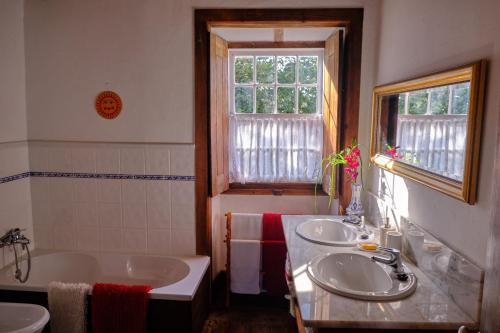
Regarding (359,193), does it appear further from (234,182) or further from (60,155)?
(60,155)

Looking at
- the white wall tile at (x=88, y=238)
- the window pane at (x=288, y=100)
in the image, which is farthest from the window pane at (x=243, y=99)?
the white wall tile at (x=88, y=238)

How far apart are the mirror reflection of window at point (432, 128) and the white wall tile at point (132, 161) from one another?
1698mm

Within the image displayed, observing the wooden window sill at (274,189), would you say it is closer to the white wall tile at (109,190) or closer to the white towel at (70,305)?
the white wall tile at (109,190)

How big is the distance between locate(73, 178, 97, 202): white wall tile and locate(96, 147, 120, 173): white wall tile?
122 mm

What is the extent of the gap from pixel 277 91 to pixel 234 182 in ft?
2.87

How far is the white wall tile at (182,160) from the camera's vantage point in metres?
2.62

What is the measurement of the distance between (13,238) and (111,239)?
2.09ft

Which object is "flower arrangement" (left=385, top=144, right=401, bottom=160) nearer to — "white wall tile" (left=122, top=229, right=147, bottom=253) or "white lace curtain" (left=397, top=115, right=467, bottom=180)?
"white lace curtain" (left=397, top=115, right=467, bottom=180)

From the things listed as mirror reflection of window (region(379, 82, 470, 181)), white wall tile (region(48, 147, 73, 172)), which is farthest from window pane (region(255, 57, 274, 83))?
white wall tile (region(48, 147, 73, 172))

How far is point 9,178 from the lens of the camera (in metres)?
2.57

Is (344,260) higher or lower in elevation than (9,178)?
lower

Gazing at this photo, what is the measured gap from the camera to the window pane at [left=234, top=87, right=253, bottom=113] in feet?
10.3

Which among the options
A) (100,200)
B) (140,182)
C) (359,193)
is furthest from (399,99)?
(100,200)

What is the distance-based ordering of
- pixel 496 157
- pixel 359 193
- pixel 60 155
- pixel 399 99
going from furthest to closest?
pixel 60 155 → pixel 359 193 → pixel 399 99 → pixel 496 157
